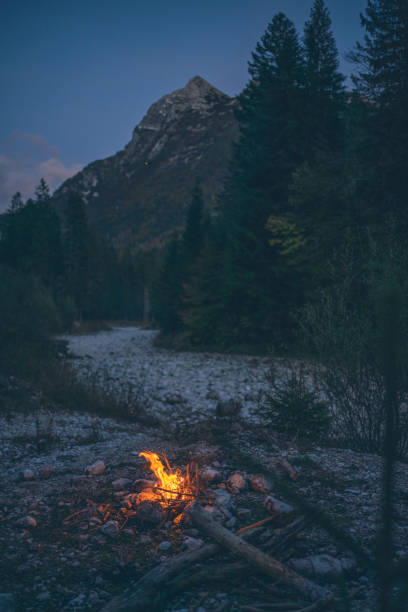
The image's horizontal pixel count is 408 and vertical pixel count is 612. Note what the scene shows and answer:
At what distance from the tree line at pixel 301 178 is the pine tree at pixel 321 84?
58mm

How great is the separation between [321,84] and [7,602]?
76.1 ft

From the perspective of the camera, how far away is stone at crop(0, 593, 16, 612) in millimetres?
2175

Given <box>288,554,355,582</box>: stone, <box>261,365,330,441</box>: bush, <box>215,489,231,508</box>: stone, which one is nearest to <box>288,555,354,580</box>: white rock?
<box>288,554,355,582</box>: stone

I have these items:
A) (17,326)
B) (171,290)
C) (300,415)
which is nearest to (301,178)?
(300,415)

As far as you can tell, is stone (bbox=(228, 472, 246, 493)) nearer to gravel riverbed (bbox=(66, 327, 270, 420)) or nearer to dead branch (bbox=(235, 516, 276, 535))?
dead branch (bbox=(235, 516, 276, 535))

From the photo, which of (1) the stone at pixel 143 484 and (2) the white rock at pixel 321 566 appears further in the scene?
(1) the stone at pixel 143 484

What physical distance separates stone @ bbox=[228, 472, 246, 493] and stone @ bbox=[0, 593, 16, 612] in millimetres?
2121

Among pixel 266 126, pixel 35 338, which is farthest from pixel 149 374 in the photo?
pixel 266 126

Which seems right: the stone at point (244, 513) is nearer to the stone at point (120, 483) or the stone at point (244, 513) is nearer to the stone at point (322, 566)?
the stone at point (322, 566)

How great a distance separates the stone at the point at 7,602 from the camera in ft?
7.14

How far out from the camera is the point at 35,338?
14898 millimetres

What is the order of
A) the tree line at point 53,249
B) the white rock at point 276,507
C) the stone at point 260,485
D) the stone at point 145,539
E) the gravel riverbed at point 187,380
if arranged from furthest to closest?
the tree line at point 53,249, the gravel riverbed at point 187,380, the stone at point 260,485, the white rock at point 276,507, the stone at point 145,539

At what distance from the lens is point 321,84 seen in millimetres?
19594

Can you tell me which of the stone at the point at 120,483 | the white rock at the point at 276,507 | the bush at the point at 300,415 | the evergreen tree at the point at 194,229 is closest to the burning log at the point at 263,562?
the white rock at the point at 276,507
